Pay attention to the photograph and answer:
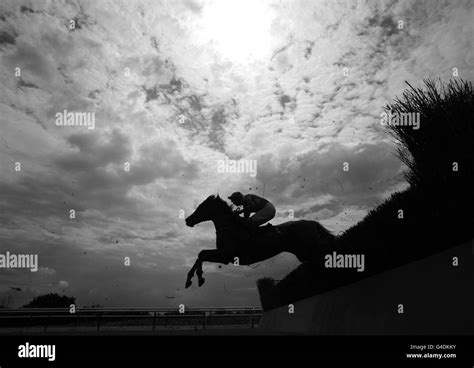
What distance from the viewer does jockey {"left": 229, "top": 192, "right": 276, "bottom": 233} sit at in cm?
724

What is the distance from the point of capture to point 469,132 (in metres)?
5.39

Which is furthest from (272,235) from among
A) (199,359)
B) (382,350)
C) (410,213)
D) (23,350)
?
(23,350)

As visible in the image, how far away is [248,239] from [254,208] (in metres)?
0.74

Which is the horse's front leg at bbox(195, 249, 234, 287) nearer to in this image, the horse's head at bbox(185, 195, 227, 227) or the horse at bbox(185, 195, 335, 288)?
the horse at bbox(185, 195, 335, 288)

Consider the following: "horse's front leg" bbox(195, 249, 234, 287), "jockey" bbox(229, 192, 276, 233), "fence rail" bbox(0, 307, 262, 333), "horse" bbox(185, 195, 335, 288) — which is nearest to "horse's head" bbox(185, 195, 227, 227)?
"horse" bbox(185, 195, 335, 288)

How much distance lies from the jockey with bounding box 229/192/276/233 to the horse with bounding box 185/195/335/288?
17 cm

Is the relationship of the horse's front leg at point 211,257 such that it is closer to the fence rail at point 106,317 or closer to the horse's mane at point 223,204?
the horse's mane at point 223,204

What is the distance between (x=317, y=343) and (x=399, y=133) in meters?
4.67

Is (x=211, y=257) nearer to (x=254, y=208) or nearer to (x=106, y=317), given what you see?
(x=254, y=208)

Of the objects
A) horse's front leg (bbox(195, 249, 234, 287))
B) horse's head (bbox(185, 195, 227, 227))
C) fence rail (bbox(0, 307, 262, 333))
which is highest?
horse's head (bbox(185, 195, 227, 227))

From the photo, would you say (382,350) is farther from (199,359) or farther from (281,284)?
(281,284)

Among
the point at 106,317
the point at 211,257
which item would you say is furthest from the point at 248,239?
the point at 106,317

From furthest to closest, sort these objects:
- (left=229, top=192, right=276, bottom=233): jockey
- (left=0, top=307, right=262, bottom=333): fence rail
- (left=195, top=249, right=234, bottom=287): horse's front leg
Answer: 1. (left=0, top=307, right=262, bottom=333): fence rail
2. (left=229, top=192, right=276, bottom=233): jockey
3. (left=195, top=249, right=234, bottom=287): horse's front leg

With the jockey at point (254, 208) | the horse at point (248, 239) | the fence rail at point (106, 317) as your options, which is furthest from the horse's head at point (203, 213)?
the fence rail at point (106, 317)
